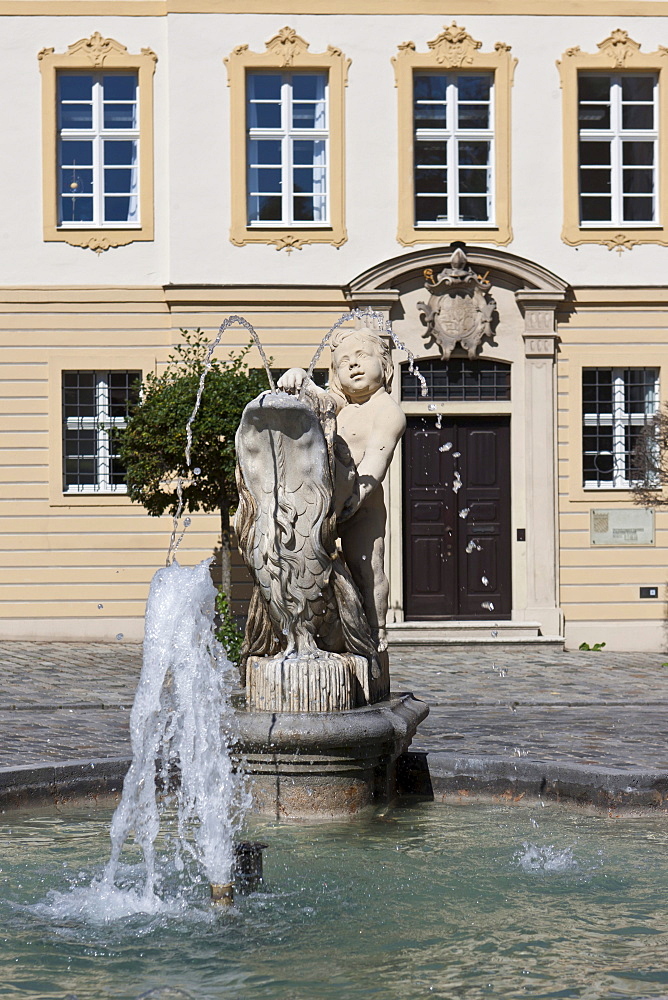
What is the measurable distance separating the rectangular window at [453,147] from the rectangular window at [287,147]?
1211mm

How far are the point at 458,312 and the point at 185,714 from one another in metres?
12.7

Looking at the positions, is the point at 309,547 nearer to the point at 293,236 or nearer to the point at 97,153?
the point at 293,236

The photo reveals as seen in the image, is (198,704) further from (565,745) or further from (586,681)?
(586,681)

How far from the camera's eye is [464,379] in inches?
747

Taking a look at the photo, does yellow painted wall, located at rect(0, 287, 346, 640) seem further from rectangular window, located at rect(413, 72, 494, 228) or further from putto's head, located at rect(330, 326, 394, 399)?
putto's head, located at rect(330, 326, 394, 399)

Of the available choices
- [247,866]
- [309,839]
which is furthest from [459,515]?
[247,866]

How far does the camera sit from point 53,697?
12.9 m

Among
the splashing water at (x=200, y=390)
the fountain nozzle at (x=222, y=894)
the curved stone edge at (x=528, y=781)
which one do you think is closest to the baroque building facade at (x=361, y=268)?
the splashing water at (x=200, y=390)

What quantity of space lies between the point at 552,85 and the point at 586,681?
823 centimetres

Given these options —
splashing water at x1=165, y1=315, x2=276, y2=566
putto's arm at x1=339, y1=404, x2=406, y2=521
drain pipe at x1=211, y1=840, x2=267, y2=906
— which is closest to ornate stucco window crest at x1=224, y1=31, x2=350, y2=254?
splashing water at x1=165, y1=315, x2=276, y2=566

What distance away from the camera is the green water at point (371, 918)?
4.79 m

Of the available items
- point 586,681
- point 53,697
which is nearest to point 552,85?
point 586,681

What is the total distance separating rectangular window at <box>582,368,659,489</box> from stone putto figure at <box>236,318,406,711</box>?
12.0 metres

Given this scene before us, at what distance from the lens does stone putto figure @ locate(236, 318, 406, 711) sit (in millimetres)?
6930
